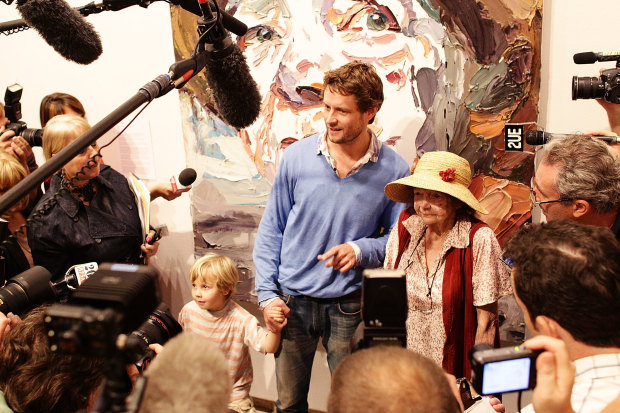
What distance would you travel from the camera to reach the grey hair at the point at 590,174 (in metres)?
1.61

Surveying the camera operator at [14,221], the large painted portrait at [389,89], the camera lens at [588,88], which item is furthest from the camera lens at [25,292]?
the camera lens at [588,88]

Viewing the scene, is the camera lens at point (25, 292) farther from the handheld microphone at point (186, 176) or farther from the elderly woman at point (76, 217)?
the handheld microphone at point (186, 176)

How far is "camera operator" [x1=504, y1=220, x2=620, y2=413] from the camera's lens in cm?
107

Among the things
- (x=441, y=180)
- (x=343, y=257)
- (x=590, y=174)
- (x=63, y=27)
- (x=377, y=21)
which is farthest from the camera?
(x=377, y=21)

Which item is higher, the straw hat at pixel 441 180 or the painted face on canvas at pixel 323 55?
the painted face on canvas at pixel 323 55

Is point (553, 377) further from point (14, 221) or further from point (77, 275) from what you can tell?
point (14, 221)

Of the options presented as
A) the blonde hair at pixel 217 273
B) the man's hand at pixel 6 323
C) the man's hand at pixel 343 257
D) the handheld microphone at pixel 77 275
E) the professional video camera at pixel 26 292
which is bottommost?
the blonde hair at pixel 217 273

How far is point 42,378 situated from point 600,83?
186cm

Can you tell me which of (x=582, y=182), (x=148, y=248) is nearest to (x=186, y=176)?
(x=148, y=248)

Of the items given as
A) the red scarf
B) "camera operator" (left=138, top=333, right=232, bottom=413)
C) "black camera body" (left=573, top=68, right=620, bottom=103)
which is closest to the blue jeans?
the red scarf

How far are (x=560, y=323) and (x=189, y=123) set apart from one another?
2.11 meters

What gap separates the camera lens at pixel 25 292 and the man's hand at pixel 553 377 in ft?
4.19

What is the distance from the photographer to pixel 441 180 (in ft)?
6.04

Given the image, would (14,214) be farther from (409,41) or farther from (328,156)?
(409,41)
